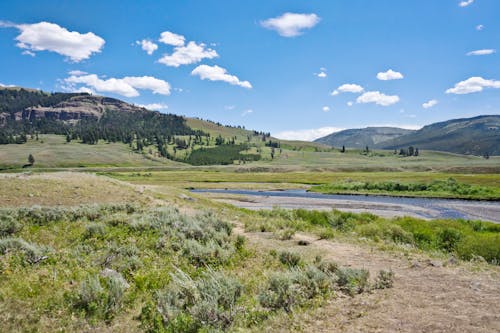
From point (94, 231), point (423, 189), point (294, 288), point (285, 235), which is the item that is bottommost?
point (423, 189)

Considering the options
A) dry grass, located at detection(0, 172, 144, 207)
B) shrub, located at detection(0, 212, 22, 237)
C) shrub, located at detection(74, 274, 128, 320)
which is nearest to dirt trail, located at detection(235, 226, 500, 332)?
shrub, located at detection(74, 274, 128, 320)

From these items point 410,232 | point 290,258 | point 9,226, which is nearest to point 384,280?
point 290,258

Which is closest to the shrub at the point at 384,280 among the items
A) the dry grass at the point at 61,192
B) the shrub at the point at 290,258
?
the shrub at the point at 290,258

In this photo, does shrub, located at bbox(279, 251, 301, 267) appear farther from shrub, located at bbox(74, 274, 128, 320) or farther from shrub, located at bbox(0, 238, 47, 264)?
shrub, located at bbox(0, 238, 47, 264)

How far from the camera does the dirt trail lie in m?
6.53

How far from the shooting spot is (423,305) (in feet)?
24.7

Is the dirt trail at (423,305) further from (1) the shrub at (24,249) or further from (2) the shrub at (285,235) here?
(1) the shrub at (24,249)

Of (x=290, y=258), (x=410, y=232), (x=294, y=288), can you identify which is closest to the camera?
(x=294, y=288)

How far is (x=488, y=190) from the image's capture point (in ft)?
191

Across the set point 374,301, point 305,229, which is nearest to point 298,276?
point 374,301

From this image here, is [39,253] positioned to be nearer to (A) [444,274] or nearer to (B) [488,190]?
(A) [444,274]

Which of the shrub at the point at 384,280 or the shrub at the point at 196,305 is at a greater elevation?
the shrub at the point at 384,280

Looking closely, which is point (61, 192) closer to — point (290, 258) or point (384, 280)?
point (290, 258)

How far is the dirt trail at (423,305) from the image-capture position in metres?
6.53
